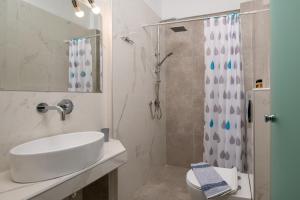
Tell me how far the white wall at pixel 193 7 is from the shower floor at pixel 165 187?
2253 mm

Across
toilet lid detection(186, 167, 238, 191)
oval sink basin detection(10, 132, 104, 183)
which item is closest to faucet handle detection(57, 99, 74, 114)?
oval sink basin detection(10, 132, 104, 183)

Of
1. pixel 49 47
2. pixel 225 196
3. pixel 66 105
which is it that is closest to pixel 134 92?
pixel 66 105

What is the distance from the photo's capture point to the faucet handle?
4.70 ft

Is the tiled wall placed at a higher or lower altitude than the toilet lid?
higher

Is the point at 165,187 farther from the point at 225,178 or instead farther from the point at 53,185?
the point at 53,185

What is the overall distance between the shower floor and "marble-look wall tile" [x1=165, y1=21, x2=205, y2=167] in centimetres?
34

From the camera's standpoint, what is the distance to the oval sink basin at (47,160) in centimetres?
92

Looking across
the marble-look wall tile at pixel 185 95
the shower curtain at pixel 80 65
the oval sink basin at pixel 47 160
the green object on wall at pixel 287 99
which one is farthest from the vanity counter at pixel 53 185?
the marble-look wall tile at pixel 185 95

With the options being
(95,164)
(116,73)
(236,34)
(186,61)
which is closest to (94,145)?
(95,164)

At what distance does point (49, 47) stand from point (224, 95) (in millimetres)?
1833

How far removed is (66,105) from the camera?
145 cm

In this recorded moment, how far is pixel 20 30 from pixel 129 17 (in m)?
1.19

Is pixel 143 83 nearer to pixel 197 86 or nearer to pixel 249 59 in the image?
pixel 197 86

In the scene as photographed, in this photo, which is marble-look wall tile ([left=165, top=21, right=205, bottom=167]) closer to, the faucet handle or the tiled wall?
the tiled wall
